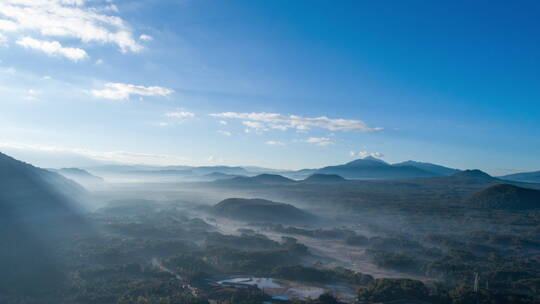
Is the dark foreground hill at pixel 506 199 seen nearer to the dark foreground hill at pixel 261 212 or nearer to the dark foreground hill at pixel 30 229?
the dark foreground hill at pixel 261 212

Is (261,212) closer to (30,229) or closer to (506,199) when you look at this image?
(30,229)

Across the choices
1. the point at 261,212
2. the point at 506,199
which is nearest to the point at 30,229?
the point at 261,212

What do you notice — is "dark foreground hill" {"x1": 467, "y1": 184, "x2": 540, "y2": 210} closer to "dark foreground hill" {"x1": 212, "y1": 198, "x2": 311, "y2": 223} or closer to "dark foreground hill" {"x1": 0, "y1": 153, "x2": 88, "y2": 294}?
"dark foreground hill" {"x1": 212, "y1": 198, "x2": 311, "y2": 223}

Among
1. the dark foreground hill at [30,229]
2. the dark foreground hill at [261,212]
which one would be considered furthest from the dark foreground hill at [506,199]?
the dark foreground hill at [30,229]

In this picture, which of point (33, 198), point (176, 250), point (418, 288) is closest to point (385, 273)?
point (418, 288)

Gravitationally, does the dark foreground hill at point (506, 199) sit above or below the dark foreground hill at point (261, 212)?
above

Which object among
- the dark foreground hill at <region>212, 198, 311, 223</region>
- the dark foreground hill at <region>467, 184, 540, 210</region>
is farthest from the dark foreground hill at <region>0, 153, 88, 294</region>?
the dark foreground hill at <region>467, 184, 540, 210</region>
